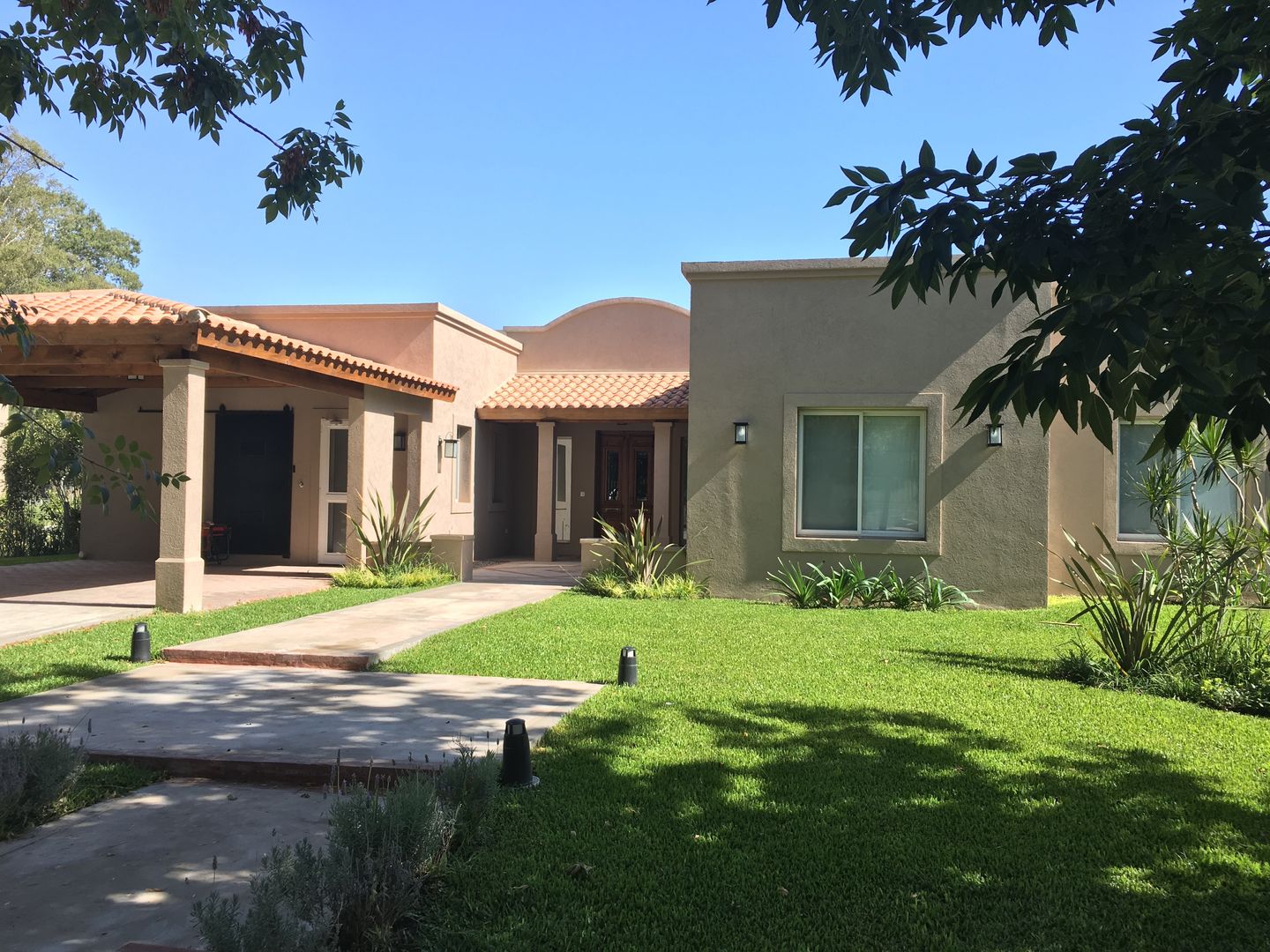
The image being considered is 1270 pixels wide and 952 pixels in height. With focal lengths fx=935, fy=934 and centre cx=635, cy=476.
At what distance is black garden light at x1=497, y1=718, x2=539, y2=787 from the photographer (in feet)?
15.6

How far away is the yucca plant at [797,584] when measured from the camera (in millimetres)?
12289

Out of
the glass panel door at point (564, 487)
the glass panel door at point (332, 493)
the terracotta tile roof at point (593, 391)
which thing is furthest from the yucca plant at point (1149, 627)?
the glass panel door at point (564, 487)

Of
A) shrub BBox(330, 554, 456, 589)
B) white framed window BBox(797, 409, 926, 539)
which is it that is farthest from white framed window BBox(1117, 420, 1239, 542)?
shrub BBox(330, 554, 456, 589)

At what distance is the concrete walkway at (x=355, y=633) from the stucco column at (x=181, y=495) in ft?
5.13

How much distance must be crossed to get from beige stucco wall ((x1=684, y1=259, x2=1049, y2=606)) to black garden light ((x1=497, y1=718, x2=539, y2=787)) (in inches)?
327

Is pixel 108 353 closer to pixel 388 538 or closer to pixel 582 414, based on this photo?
pixel 388 538

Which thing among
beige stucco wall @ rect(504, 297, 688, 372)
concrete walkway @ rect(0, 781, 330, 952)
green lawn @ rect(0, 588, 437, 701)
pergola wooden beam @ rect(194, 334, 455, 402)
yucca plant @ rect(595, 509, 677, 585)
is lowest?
concrete walkway @ rect(0, 781, 330, 952)

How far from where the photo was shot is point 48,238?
1443 inches

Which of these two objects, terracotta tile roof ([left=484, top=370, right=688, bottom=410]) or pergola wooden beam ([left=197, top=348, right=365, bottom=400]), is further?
terracotta tile roof ([left=484, top=370, right=688, bottom=410])

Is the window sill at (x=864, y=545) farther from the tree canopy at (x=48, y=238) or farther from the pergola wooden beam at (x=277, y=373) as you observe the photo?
the tree canopy at (x=48, y=238)

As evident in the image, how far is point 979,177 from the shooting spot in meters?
3.06

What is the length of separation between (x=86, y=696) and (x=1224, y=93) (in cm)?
742

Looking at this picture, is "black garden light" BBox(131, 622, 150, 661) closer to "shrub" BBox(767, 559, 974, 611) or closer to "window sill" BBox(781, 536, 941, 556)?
"shrub" BBox(767, 559, 974, 611)

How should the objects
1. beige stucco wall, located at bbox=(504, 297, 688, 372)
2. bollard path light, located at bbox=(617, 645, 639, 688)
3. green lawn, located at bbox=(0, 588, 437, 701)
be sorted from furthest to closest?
beige stucco wall, located at bbox=(504, 297, 688, 372), green lawn, located at bbox=(0, 588, 437, 701), bollard path light, located at bbox=(617, 645, 639, 688)
